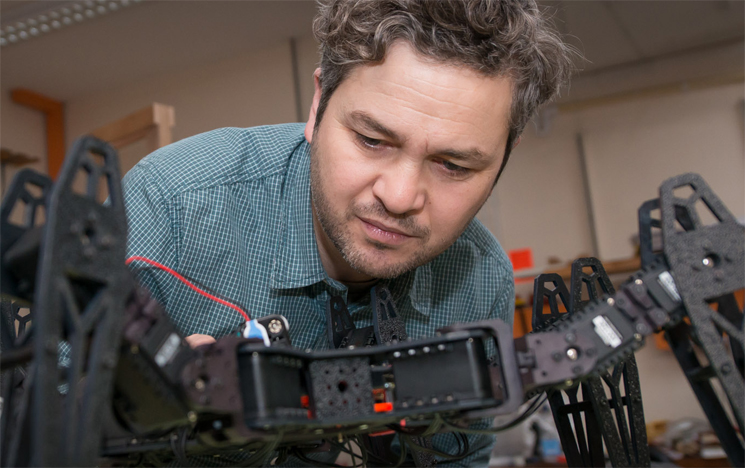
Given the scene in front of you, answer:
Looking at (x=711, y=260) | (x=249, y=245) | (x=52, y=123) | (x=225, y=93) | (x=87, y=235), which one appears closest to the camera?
(x=87, y=235)

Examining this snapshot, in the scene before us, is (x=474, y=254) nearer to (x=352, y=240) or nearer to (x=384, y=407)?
(x=352, y=240)

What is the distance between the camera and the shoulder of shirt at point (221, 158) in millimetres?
1192

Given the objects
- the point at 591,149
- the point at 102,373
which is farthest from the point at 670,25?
the point at 102,373

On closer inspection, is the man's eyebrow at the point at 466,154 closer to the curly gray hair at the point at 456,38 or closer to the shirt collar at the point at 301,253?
the curly gray hair at the point at 456,38

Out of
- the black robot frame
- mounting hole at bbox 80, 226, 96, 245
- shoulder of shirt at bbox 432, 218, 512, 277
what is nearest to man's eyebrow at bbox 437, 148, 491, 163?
the black robot frame

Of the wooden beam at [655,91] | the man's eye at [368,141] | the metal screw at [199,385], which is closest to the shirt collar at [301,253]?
the man's eye at [368,141]

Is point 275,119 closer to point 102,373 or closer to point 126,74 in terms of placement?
point 126,74

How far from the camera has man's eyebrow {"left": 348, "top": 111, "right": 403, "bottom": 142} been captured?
0.95m

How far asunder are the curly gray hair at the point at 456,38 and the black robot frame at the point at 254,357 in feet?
1.43

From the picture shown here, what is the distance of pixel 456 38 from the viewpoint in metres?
1.00

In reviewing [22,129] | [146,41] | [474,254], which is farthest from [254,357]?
[22,129]

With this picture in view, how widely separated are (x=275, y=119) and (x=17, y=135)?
88.7 inches

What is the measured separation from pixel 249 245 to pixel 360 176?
34 centimetres

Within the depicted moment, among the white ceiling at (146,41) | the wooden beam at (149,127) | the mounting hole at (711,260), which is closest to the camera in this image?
the mounting hole at (711,260)
